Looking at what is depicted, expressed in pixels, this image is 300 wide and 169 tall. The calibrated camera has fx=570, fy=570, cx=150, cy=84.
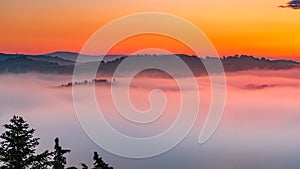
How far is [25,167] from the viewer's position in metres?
16.5

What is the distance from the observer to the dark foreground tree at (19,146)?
16.3 metres

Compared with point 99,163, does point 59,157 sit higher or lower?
higher

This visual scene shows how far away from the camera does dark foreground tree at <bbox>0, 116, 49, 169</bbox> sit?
1633cm

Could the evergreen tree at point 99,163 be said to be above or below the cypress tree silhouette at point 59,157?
below

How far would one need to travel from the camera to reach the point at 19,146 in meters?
16.5

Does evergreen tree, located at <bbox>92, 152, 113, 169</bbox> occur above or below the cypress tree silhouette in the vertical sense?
below

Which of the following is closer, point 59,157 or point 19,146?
point 19,146

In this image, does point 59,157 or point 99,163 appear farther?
point 59,157

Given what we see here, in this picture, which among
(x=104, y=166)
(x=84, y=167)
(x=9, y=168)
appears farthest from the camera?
(x=84, y=167)

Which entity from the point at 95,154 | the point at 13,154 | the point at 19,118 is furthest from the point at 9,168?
the point at 95,154

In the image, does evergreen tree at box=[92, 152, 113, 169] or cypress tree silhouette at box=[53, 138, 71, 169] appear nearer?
evergreen tree at box=[92, 152, 113, 169]

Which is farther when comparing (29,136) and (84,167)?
(84,167)

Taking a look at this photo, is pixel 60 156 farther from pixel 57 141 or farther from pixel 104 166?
pixel 104 166

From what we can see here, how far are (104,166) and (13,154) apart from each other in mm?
2784
